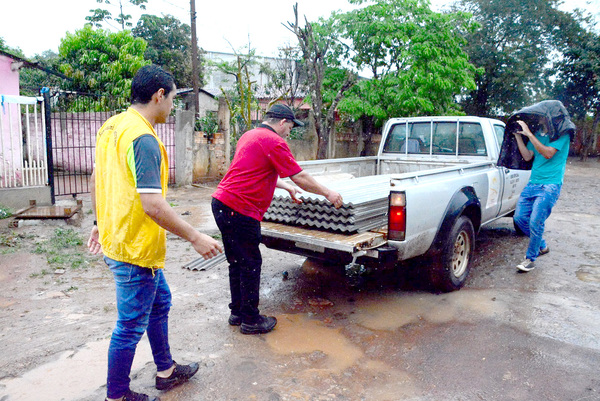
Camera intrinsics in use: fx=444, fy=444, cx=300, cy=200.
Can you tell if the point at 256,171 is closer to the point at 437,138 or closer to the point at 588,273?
the point at 437,138

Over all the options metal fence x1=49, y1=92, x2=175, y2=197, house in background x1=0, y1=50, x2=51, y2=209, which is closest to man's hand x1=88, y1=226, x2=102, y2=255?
house in background x1=0, y1=50, x2=51, y2=209

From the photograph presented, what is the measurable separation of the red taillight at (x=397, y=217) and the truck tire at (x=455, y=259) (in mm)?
754

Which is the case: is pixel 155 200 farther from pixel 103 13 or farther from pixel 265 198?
pixel 103 13

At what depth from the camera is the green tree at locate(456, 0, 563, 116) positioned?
68.5 feet

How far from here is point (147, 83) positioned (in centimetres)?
237

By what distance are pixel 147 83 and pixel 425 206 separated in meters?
2.54

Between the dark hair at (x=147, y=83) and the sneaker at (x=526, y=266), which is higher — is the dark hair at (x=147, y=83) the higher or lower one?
the higher one

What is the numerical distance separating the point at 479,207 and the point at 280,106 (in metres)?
2.51

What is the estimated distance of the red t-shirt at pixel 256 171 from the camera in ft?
11.2

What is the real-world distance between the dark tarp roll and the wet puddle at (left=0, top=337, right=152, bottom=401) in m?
4.53

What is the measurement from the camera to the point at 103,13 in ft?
83.4

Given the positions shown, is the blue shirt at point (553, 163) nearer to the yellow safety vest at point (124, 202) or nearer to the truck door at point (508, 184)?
the truck door at point (508, 184)

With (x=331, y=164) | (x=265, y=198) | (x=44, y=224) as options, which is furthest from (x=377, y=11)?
(x=265, y=198)

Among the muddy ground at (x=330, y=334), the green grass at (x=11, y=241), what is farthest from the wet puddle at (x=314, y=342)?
the green grass at (x=11, y=241)
